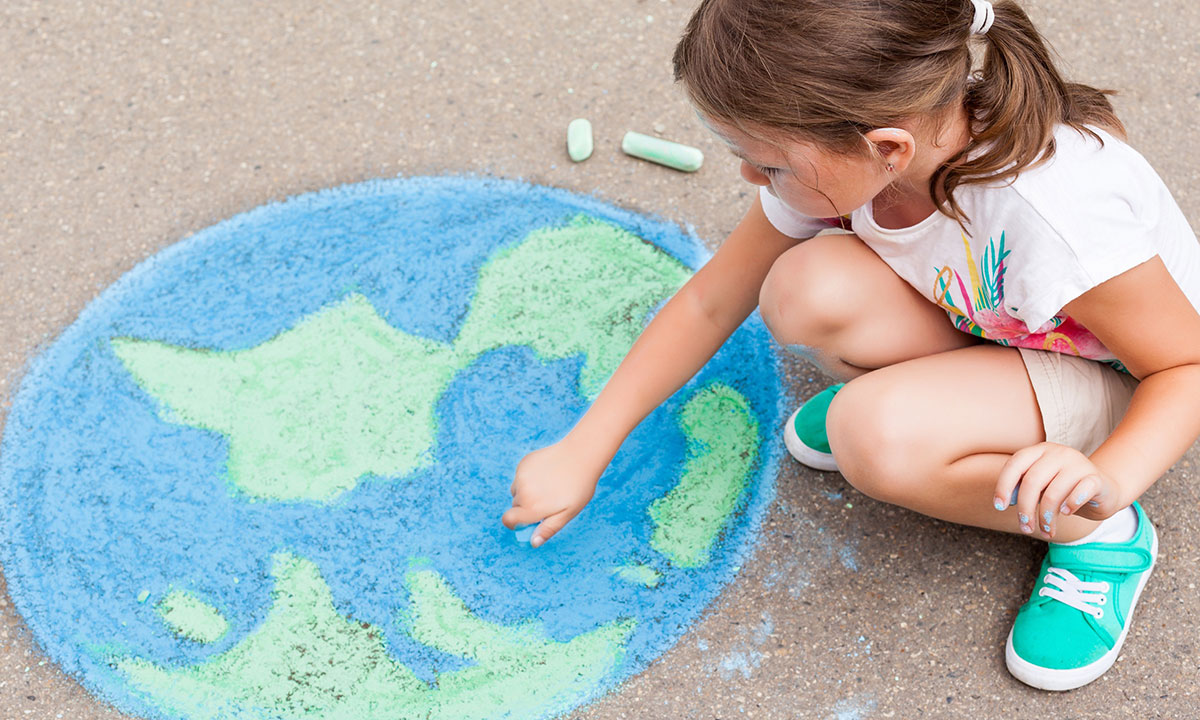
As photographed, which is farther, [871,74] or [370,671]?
[370,671]

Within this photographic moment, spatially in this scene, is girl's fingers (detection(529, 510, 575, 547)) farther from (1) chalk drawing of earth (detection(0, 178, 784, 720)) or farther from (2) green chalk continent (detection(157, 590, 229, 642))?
(2) green chalk continent (detection(157, 590, 229, 642))

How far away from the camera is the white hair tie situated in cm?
100

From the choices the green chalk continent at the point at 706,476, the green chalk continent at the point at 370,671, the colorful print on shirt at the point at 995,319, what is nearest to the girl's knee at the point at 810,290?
the colorful print on shirt at the point at 995,319

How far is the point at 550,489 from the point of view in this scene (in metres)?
1.32

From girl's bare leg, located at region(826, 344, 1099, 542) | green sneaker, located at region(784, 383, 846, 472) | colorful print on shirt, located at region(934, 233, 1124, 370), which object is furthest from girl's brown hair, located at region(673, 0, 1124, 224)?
green sneaker, located at region(784, 383, 846, 472)

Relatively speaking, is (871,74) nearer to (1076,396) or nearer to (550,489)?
(1076,396)

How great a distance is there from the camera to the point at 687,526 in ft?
4.60

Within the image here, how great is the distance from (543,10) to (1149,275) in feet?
4.41

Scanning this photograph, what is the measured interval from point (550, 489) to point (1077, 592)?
0.66 m

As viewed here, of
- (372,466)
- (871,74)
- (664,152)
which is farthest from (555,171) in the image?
(871,74)

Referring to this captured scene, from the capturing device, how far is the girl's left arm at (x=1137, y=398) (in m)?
1.04

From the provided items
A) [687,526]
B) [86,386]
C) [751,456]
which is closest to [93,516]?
[86,386]

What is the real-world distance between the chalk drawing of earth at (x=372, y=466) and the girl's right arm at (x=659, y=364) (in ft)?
0.32

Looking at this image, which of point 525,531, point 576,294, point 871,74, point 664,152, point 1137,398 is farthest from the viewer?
point 664,152
